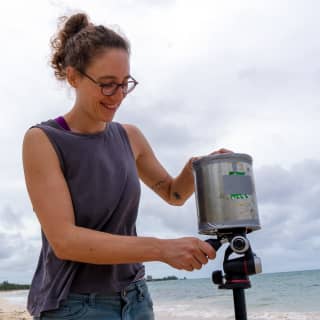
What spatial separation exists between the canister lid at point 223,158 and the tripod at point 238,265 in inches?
11.2

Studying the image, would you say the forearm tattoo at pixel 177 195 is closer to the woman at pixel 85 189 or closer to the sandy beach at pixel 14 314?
the woman at pixel 85 189

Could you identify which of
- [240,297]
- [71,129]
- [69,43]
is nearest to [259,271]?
[240,297]

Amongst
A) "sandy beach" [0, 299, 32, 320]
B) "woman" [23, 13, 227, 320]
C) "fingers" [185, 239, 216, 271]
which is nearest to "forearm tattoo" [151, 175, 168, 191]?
"woman" [23, 13, 227, 320]

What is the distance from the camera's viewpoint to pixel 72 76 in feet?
7.93

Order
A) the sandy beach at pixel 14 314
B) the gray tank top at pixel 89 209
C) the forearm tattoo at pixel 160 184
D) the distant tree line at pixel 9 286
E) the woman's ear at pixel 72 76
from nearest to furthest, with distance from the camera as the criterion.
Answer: the gray tank top at pixel 89 209 < the woman's ear at pixel 72 76 < the forearm tattoo at pixel 160 184 < the sandy beach at pixel 14 314 < the distant tree line at pixel 9 286

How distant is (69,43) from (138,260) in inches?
41.9

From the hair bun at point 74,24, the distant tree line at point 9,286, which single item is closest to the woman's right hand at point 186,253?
the hair bun at point 74,24

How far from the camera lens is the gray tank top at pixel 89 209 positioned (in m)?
2.25

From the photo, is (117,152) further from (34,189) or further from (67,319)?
(67,319)

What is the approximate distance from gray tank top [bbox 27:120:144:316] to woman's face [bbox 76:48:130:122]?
149 millimetres

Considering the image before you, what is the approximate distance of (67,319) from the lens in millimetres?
2195

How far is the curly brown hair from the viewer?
2348mm

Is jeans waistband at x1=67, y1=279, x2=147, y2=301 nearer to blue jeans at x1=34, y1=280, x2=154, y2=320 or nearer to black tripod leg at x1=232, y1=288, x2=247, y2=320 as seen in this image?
blue jeans at x1=34, y1=280, x2=154, y2=320

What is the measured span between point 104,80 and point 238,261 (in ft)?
2.98
